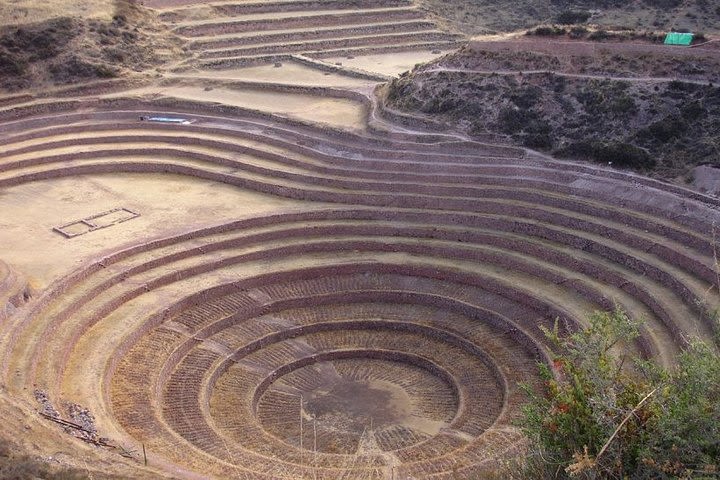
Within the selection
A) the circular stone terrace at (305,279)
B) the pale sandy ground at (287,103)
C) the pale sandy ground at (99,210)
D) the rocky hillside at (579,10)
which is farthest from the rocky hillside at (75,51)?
the rocky hillside at (579,10)

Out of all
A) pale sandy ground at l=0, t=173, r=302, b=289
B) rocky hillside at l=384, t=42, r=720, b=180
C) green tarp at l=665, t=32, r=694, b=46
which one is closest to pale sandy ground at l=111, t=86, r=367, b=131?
rocky hillside at l=384, t=42, r=720, b=180

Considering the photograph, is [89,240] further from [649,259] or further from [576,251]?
[649,259]

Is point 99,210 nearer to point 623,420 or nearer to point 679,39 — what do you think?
point 679,39

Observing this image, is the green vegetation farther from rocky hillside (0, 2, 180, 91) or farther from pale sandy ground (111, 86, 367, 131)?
rocky hillside (0, 2, 180, 91)

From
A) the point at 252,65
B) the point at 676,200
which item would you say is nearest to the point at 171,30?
the point at 252,65

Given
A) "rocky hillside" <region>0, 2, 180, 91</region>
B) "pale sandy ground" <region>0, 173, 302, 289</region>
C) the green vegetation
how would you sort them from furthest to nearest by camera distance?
"rocky hillside" <region>0, 2, 180, 91</region> → "pale sandy ground" <region>0, 173, 302, 289</region> → the green vegetation

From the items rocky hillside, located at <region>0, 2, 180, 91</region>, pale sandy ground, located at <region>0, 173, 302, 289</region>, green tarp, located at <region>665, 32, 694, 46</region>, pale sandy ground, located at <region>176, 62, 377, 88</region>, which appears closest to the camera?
pale sandy ground, located at <region>0, 173, 302, 289</region>
